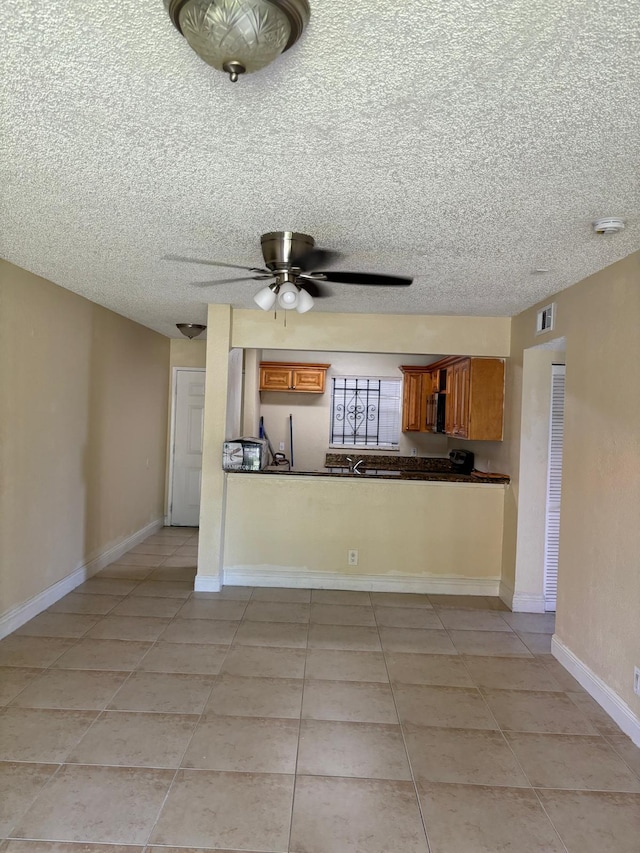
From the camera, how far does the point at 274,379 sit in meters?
7.68

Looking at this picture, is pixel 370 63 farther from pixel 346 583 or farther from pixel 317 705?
pixel 346 583

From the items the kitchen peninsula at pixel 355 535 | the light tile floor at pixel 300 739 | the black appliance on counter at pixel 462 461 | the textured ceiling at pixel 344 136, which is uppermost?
the textured ceiling at pixel 344 136

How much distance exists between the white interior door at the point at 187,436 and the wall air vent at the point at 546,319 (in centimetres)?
434

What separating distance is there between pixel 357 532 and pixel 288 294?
8.71ft

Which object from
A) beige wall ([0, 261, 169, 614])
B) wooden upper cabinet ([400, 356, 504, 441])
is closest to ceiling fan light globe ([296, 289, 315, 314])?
beige wall ([0, 261, 169, 614])

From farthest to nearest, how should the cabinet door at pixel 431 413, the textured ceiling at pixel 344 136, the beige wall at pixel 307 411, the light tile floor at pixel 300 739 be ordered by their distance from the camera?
1. the beige wall at pixel 307 411
2. the cabinet door at pixel 431 413
3. the light tile floor at pixel 300 739
4. the textured ceiling at pixel 344 136

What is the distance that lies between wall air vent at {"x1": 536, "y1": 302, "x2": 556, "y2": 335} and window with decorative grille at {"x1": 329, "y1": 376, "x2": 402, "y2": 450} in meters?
3.71

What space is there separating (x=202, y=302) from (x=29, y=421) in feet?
5.33

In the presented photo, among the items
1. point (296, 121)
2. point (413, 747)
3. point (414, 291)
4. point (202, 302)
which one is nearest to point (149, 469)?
point (202, 302)

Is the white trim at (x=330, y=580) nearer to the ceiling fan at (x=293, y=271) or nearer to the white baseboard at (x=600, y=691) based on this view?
the white baseboard at (x=600, y=691)

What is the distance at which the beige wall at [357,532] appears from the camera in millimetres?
4926

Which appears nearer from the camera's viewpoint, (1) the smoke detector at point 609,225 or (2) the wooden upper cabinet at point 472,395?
(1) the smoke detector at point 609,225

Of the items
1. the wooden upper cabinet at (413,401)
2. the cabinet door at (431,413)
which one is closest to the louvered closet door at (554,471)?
the cabinet door at (431,413)

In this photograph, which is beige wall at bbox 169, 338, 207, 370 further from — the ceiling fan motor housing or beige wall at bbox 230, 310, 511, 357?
the ceiling fan motor housing
